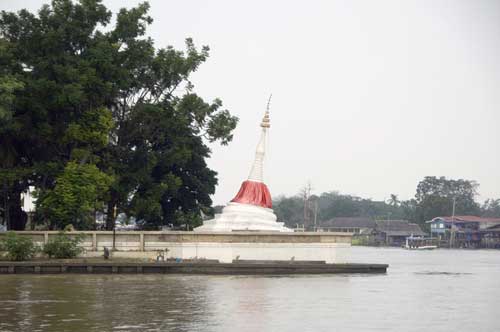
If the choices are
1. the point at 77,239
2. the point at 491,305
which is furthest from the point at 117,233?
the point at 491,305

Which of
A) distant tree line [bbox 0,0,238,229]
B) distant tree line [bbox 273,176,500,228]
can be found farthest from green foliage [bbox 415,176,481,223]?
distant tree line [bbox 0,0,238,229]

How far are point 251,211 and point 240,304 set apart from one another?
19905 mm

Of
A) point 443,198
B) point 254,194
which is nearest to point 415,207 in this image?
point 443,198

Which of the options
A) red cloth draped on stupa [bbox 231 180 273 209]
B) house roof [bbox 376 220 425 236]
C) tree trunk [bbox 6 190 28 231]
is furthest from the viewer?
house roof [bbox 376 220 425 236]

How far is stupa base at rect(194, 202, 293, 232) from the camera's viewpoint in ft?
179

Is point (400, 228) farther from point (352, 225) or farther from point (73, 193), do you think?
point (73, 193)

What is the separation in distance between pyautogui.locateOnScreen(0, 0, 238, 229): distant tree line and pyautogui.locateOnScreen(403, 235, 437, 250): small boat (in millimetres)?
84477

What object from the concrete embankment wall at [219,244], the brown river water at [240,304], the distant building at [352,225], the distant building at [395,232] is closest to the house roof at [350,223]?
the distant building at [352,225]

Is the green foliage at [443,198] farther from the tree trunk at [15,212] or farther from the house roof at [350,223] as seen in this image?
the tree trunk at [15,212]

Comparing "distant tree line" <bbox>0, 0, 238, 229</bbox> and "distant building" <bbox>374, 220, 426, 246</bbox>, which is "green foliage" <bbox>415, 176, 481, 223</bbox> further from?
"distant tree line" <bbox>0, 0, 238, 229</bbox>

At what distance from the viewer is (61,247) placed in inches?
1984

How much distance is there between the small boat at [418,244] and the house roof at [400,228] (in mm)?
4491

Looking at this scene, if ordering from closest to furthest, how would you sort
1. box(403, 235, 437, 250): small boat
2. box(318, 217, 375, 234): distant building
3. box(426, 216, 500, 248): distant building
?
box(403, 235, 437, 250): small boat, box(426, 216, 500, 248): distant building, box(318, 217, 375, 234): distant building

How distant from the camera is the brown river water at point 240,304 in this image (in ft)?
98.2
